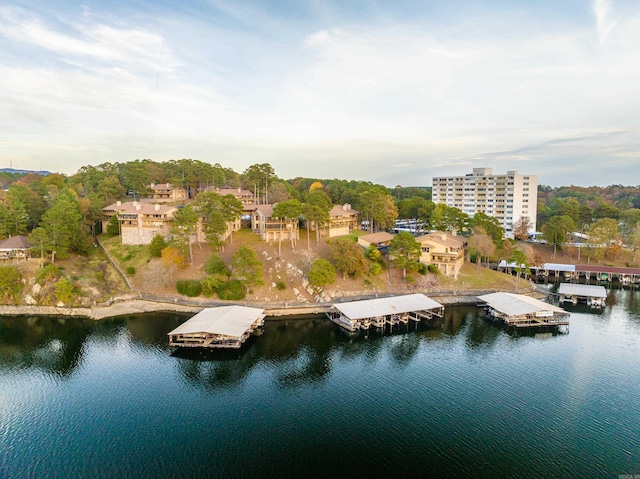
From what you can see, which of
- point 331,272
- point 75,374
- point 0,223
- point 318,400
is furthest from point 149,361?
point 0,223

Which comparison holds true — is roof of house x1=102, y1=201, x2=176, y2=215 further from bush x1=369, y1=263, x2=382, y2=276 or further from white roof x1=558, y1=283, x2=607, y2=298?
white roof x1=558, y1=283, x2=607, y2=298

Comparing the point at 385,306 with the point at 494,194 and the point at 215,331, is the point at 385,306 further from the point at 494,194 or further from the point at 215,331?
the point at 494,194

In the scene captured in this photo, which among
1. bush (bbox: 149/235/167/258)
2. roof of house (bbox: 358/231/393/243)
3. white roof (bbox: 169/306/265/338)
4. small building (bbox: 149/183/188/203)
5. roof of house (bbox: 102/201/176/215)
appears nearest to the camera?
white roof (bbox: 169/306/265/338)

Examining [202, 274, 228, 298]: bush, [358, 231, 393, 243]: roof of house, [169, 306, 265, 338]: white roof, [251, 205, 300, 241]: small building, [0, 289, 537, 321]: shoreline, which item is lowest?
[0, 289, 537, 321]: shoreline

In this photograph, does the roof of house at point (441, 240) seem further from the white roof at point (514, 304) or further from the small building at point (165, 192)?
the small building at point (165, 192)

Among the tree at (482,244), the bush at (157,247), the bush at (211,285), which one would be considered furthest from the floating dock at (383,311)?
the bush at (157,247)

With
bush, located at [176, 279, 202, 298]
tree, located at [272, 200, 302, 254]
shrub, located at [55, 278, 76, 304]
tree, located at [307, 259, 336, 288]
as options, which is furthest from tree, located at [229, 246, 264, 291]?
shrub, located at [55, 278, 76, 304]

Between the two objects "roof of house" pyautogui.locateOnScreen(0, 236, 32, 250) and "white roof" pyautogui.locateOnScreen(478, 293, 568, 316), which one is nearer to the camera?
"white roof" pyautogui.locateOnScreen(478, 293, 568, 316)
